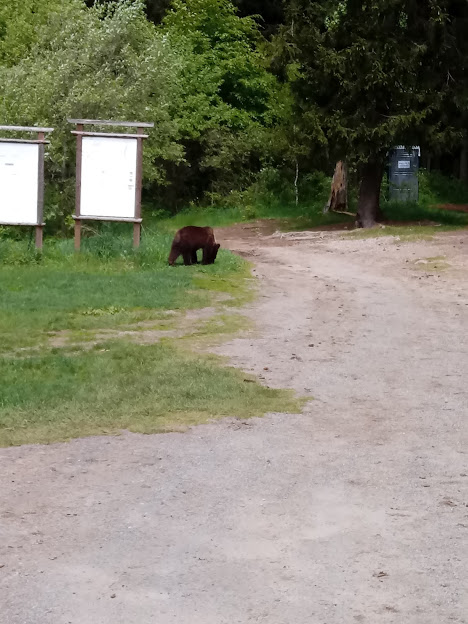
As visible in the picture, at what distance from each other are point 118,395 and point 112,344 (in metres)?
2.20

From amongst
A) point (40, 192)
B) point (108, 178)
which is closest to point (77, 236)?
point (40, 192)

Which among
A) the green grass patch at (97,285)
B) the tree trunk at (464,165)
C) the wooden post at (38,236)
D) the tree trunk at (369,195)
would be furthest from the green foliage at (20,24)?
the tree trunk at (464,165)

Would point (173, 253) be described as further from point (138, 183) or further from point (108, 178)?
point (108, 178)

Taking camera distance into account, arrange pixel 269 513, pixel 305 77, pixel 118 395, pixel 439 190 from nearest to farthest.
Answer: pixel 269 513 → pixel 118 395 → pixel 305 77 → pixel 439 190

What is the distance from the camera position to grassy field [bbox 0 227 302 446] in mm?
7488

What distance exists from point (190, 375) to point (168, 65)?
18.8m

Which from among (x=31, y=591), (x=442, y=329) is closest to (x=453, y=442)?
(x=31, y=591)

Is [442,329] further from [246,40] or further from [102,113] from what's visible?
[246,40]

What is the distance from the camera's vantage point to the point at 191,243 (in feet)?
54.6

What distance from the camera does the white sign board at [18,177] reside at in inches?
664

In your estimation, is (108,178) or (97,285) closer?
(97,285)

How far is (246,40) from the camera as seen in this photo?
1422 inches

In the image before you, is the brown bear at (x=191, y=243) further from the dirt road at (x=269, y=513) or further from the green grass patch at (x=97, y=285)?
the dirt road at (x=269, y=513)

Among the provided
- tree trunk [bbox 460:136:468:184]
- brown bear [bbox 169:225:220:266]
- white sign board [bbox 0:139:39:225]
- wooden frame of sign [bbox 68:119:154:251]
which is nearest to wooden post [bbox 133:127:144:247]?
wooden frame of sign [bbox 68:119:154:251]
